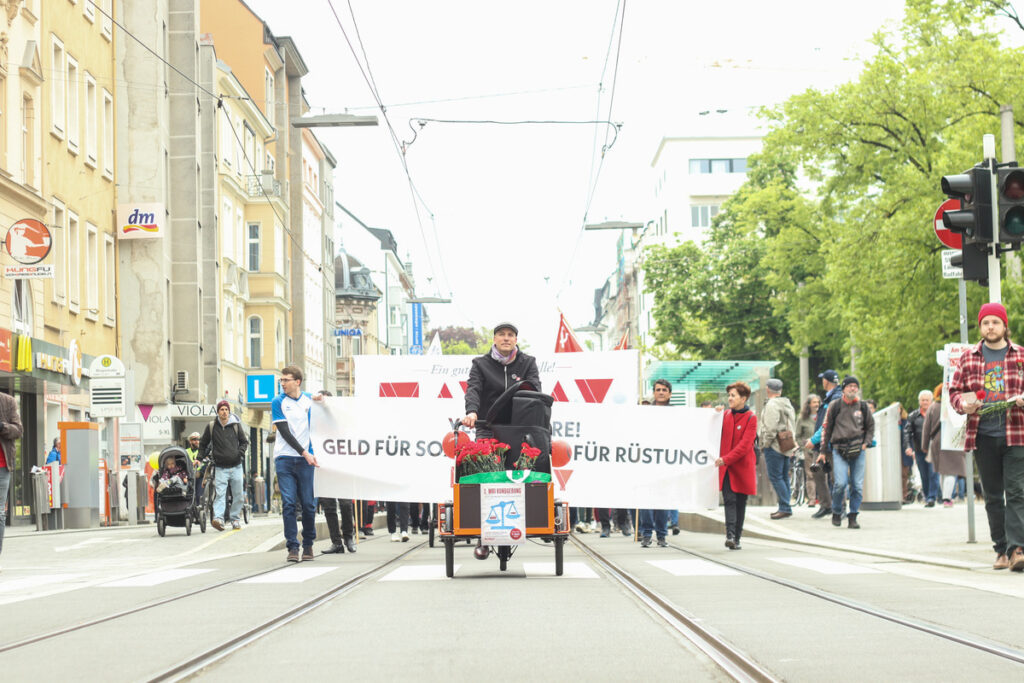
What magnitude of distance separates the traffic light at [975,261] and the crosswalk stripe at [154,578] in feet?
23.3

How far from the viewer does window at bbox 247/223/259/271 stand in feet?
198

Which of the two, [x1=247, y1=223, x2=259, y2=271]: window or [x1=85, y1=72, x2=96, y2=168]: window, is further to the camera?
[x1=247, y1=223, x2=259, y2=271]: window

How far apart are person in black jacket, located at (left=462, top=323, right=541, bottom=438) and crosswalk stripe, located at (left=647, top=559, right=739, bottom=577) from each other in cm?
191

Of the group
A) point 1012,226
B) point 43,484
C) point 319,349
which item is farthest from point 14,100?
point 319,349

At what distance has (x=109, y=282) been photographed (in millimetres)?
38781

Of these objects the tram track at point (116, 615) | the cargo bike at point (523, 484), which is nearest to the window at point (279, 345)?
the tram track at point (116, 615)

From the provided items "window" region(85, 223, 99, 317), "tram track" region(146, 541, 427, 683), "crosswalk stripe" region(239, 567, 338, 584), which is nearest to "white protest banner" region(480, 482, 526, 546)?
"tram track" region(146, 541, 427, 683)

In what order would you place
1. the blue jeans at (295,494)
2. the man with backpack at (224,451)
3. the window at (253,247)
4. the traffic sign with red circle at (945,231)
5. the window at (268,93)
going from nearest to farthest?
the traffic sign with red circle at (945,231) < the blue jeans at (295,494) < the man with backpack at (224,451) < the window at (253,247) < the window at (268,93)

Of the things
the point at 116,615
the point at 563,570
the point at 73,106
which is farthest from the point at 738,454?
the point at 73,106

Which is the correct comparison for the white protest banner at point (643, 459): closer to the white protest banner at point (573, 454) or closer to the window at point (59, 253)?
the white protest banner at point (573, 454)

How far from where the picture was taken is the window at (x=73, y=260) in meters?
34.3

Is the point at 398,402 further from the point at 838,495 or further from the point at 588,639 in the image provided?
the point at 588,639

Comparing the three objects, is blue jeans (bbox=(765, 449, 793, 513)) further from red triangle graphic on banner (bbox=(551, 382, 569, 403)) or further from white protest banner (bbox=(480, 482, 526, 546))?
white protest banner (bbox=(480, 482, 526, 546))

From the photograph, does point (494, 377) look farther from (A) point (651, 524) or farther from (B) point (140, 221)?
(B) point (140, 221)
